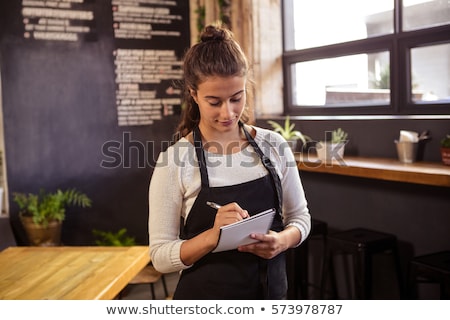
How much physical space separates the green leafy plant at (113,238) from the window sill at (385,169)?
91 centimetres

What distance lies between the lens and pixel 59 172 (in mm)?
2436

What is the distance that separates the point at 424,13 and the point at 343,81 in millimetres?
595

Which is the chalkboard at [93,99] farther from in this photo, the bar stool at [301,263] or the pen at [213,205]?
the pen at [213,205]

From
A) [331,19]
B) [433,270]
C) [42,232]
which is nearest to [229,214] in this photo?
[331,19]

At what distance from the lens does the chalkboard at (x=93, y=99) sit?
226cm

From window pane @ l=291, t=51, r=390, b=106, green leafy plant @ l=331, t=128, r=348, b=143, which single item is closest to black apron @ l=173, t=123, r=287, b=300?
window pane @ l=291, t=51, r=390, b=106

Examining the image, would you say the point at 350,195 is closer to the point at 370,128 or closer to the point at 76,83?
the point at 370,128

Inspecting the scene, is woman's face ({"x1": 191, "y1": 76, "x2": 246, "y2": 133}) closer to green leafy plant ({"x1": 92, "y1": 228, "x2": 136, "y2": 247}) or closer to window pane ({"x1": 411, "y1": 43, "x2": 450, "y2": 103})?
green leafy plant ({"x1": 92, "y1": 228, "x2": 136, "y2": 247})

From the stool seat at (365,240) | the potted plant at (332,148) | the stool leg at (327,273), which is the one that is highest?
the potted plant at (332,148)

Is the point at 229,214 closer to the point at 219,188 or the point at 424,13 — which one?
the point at 219,188

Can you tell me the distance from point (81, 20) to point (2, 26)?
22.5 inches

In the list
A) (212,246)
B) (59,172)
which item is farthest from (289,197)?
(59,172)

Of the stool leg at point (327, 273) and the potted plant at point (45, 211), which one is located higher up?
the potted plant at point (45, 211)

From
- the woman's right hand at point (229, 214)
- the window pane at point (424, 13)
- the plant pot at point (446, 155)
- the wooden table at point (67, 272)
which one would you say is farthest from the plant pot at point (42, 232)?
the window pane at point (424, 13)
